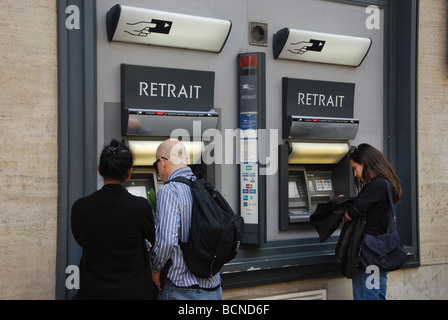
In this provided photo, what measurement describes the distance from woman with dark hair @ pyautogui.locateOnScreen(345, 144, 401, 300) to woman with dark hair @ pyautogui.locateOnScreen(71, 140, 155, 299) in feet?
5.75

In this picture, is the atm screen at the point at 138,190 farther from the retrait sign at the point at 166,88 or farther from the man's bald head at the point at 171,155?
the man's bald head at the point at 171,155

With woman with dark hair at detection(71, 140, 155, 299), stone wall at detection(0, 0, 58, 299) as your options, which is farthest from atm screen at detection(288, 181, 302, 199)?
woman with dark hair at detection(71, 140, 155, 299)

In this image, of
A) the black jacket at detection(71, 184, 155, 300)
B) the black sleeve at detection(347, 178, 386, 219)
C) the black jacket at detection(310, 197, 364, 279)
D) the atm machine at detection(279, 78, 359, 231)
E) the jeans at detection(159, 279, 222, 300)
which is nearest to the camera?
the black jacket at detection(71, 184, 155, 300)

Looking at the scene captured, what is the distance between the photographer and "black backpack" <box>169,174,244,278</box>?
2.56 meters

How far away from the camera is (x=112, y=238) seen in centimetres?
235

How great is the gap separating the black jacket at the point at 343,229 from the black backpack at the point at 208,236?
1.32 m

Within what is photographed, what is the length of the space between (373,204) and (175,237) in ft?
5.39

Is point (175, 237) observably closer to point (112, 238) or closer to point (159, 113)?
point (112, 238)

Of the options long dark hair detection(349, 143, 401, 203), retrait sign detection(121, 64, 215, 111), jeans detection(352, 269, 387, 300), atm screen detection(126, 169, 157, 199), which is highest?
retrait sign detection(121, 64, 215, 111)

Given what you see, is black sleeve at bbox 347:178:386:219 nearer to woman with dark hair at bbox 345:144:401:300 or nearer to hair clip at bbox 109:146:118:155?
woman with dark hair at bbox 345:144:401:300

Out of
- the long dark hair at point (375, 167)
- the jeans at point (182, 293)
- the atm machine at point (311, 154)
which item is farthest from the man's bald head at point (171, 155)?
the atm machine at point (311, 154)

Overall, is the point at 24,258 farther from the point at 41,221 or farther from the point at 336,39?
the point at 336,39

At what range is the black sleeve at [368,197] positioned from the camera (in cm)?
353

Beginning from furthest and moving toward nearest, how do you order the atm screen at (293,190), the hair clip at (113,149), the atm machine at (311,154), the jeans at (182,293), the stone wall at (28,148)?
the atm screen at (293,190)
the atm machine at (311,154)
the stone wall at (28,148)
the jeans at (182,293)
the hair clip at (113,149)
